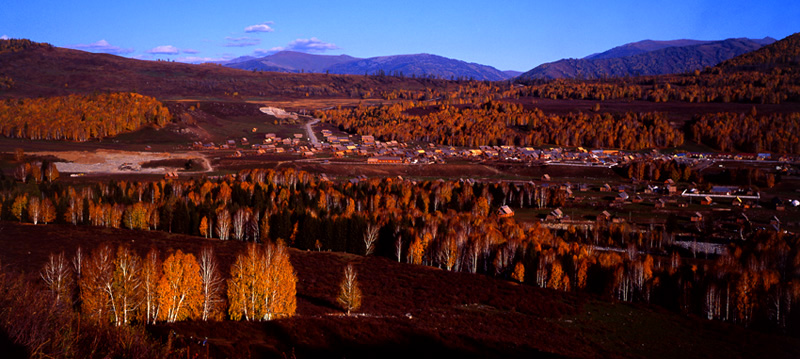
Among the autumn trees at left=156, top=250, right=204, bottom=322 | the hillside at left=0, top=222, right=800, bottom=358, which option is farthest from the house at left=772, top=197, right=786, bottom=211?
the autumn trees at left=156, top=250, right=204, bottom=322

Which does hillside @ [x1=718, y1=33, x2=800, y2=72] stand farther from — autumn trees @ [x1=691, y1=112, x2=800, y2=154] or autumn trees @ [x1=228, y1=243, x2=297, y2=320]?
autumn trees @ [x1=228, y1=243, x2=297, y2=320]

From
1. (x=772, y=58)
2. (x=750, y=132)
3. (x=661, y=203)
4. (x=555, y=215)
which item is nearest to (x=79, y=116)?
(x=555, y=215)

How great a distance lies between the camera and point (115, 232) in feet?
152

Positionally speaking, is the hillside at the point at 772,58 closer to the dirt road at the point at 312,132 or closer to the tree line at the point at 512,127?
the tree line at the point at 512,127

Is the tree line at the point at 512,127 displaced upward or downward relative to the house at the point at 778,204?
upward

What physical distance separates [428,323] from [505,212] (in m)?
36.3

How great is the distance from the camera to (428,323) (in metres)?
26.2

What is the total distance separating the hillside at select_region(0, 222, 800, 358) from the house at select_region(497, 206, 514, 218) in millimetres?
20284

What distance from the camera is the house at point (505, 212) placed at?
59903mm

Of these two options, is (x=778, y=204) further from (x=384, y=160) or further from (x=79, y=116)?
(x=79, y=116)

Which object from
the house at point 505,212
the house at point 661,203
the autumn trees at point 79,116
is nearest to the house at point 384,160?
the house at point 505,212

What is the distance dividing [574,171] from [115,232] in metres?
68.0

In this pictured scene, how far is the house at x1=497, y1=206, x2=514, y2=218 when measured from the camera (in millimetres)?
59903

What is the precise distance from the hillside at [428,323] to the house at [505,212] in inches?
799
